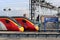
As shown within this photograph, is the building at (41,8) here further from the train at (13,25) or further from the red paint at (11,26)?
the red paint at (11,26)

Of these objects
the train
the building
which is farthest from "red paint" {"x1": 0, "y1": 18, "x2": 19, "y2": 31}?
the building

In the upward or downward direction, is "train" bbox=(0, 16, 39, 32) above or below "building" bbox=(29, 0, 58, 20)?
below

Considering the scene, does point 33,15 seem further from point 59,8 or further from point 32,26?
point 32,26

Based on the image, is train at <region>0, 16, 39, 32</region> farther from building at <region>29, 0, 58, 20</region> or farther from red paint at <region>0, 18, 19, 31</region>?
building at <region>29, 0, 58, 20</region>

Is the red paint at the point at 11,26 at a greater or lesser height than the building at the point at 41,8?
lesser

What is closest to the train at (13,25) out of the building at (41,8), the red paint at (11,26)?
the red paint at (11,26)

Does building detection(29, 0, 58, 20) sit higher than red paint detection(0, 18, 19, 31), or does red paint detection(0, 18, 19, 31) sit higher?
building detection(29, 0, 58, 20)

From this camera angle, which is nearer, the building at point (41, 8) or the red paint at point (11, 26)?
the red paint at point (11, 26)

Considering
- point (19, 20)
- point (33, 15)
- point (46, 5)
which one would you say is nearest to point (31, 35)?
point (19, 20)

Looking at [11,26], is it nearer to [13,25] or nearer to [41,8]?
[13,25]

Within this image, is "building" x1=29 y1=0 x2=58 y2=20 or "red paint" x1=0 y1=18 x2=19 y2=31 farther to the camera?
"building" x1=29 y1=0 x2=58 y2=20

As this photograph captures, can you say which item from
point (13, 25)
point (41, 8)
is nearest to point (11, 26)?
point (13, 25)

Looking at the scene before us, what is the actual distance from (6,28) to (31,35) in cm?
491

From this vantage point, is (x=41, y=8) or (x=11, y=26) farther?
(x=41, y=8)
